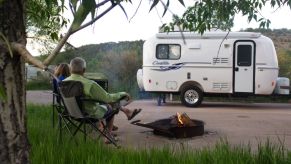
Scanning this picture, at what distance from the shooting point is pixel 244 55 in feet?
52.4

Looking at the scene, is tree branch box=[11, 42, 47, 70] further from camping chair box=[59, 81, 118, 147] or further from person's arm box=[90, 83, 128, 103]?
person's arm box=[90, 83, 128, 103]

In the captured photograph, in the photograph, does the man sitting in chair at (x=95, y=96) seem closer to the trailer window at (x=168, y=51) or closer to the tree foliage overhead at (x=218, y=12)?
the tree foliage overhead at (x=218, y=12)

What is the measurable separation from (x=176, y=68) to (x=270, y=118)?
4.46 m

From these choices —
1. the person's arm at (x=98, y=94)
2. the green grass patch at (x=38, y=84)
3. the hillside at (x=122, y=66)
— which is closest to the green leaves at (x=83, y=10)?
the person's arm at (x=98, y=94)

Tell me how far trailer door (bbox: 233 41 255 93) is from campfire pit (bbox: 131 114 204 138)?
7.56 m

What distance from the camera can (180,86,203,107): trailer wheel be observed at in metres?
16.5

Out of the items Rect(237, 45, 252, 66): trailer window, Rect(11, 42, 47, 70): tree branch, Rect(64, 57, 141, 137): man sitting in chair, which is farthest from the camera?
Rect(237, 45, 252, 66): trailer window

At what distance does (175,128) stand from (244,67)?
8.25m

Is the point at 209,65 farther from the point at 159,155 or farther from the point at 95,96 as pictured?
the point at 159,155

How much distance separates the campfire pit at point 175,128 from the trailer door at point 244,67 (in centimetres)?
756

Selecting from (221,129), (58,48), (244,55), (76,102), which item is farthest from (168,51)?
(58,48)

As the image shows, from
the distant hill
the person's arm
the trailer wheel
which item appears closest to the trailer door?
the trailer wheel

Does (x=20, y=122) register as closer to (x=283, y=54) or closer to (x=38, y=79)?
(x=283, y=54)

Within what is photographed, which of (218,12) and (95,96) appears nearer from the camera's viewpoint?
(218,12)
